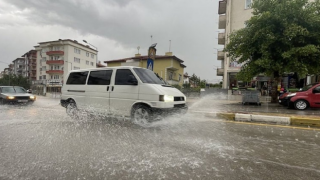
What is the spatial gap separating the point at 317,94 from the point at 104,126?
10.2m

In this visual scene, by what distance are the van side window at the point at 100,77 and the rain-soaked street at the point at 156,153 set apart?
1.72 metres

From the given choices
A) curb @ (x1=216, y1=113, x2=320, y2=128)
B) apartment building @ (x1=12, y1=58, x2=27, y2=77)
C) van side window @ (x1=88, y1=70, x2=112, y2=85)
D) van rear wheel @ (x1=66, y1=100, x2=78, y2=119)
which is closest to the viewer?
curb @ (x1=216, y1=113, x2=320, y2=128)

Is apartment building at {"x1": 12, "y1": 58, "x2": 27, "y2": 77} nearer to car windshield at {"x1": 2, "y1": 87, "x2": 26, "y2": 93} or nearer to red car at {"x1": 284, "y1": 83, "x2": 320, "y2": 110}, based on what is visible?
car windshield at {"x1": 2, "y1": 87, "x2": 26, "y2": 93}

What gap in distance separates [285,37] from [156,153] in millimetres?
10777

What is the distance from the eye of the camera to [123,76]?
20.1 feet

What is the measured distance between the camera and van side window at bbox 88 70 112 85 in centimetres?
642

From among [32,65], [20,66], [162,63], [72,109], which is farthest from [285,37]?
[20,66]

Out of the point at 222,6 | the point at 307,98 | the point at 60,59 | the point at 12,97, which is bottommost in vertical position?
the point at 12,97

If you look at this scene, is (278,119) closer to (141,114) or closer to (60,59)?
(141,114)

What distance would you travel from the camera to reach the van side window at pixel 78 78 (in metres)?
7.06

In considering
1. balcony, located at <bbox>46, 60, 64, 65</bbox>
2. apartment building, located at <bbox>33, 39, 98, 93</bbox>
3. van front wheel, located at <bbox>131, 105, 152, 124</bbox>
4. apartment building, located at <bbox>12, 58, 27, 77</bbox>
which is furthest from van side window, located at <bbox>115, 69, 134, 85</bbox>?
apartment building, located at <bbox>12, 58, 27, 77</bbox>

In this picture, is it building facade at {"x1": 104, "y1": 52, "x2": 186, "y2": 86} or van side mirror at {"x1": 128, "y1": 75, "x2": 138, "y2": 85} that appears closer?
van side mirror at {"x1": 128, "y1": 75, "x2": 138, "y2": 85}

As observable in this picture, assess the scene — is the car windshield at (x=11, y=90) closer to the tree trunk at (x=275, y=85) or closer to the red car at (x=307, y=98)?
the red car at (x=307, y=98)

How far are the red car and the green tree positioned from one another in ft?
4.03
